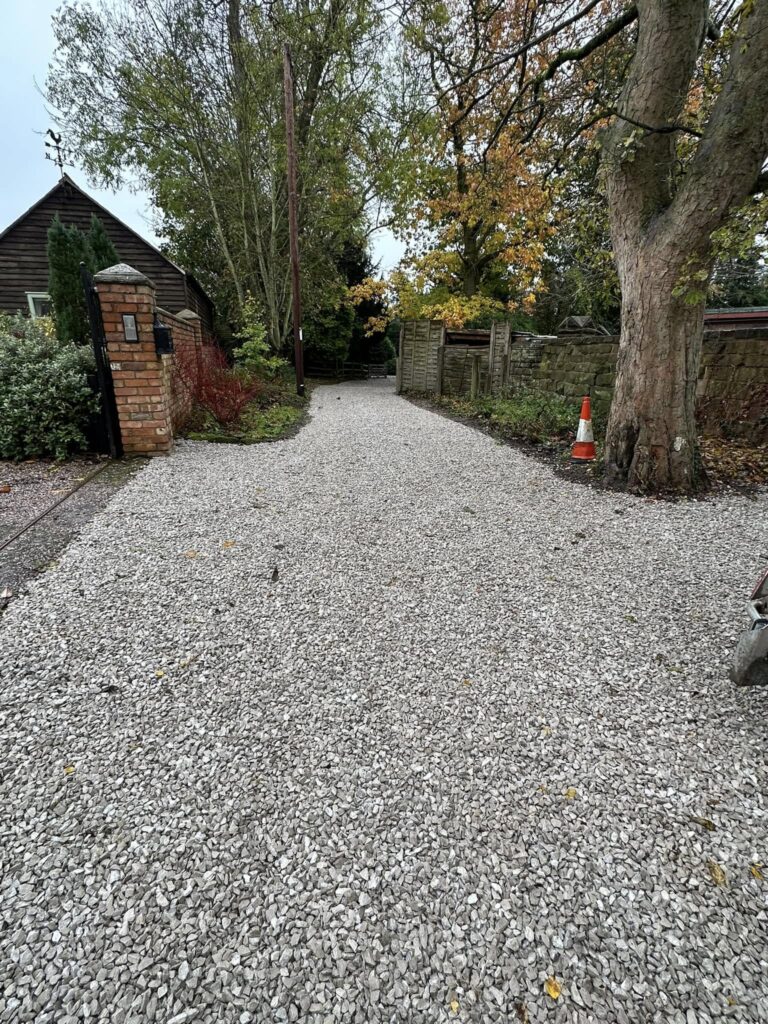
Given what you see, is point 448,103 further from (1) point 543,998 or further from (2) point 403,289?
(2) point 403,289

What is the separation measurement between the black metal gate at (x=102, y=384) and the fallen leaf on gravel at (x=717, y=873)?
5282 millimetres

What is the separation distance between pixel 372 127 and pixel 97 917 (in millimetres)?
15917

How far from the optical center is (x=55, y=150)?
35.6 ft

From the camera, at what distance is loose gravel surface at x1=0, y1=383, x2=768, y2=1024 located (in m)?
0.96

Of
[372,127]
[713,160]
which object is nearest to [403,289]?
[372,127]

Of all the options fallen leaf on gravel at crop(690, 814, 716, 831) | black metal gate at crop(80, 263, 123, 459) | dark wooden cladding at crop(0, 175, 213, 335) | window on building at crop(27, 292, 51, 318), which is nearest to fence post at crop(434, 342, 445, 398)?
dark wooden cladding at crop(0, 175, 213, 335)

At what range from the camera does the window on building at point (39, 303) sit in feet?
41.4

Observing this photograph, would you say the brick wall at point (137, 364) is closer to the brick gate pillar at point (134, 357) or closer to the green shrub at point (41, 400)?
the brick gate pillar at point (134, 357)

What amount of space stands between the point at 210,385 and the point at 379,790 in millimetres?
6271

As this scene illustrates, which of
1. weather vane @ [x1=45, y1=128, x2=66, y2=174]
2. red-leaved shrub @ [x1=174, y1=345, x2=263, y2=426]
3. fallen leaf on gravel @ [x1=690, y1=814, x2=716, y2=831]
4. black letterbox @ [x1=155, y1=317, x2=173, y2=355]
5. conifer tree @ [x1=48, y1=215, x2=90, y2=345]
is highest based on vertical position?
weather vane @ [x1=45, y1=128, x2=66, y2=174]

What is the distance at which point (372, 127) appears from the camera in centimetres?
1234

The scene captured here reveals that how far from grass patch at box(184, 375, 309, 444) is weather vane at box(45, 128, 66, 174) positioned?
751 centimetres

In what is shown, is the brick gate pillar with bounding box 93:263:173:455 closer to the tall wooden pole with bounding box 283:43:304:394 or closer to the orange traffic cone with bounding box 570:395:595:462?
the orange traffic cone with bounding box 570:395:595:462

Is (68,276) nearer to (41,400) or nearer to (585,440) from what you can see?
(41,400)
